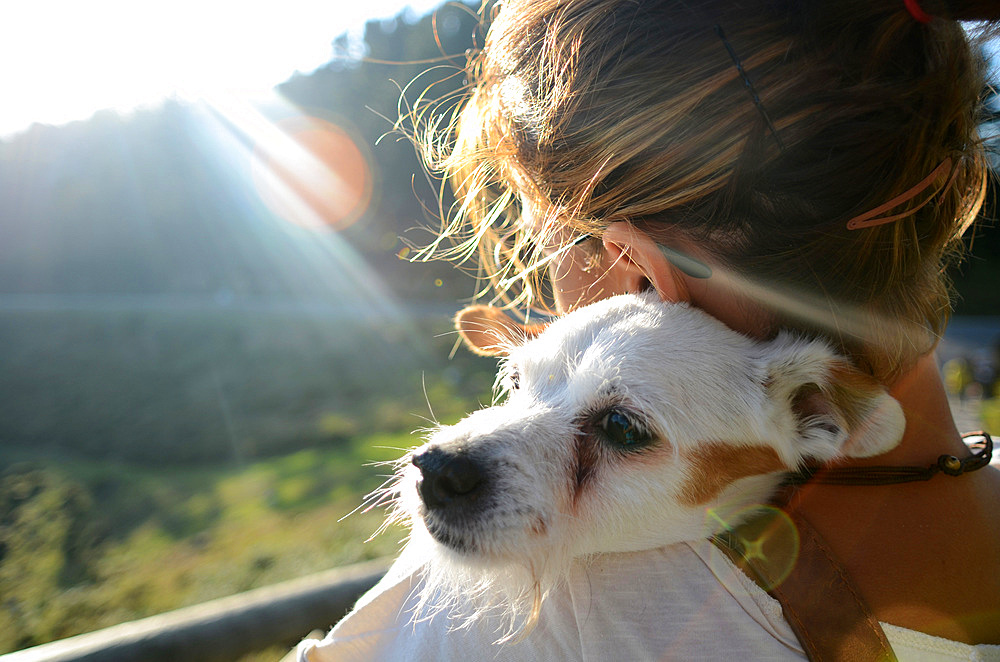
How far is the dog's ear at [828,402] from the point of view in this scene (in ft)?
4.03

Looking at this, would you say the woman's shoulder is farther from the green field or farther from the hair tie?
the hair tie

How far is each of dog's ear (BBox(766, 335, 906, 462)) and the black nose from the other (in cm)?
73

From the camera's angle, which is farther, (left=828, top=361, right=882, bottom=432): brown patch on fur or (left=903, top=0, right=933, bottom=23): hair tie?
(left=828, top=361, right=882, bottom=432): brown patch on fur

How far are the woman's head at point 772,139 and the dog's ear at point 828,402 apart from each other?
0.36 ft

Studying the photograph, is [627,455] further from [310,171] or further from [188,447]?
[310,171]

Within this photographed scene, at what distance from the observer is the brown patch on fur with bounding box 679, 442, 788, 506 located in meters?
1.35

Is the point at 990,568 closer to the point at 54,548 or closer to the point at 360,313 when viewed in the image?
the point at 54,548

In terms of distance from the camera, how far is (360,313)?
8.13m

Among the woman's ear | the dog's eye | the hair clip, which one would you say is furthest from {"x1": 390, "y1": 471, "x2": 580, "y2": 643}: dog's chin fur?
the hair clip

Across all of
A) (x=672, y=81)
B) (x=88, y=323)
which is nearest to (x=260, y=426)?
(x=88, y=323)

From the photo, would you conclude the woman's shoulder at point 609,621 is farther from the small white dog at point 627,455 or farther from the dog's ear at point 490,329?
the dog's ear at point 490,329

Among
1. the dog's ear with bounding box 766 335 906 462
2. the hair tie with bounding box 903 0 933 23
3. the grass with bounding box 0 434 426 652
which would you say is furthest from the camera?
the grass with bounding box 0 434 426 652

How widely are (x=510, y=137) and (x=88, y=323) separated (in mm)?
6766

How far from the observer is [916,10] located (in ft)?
3.52
